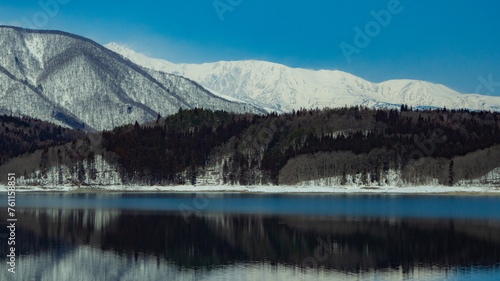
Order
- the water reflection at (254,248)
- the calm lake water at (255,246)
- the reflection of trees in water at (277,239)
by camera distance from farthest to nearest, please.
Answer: the reflection of trees in water at (277,239) → the water reflection at (254,248) → the calm lake water at (255,246)

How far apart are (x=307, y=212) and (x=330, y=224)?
2242 cm

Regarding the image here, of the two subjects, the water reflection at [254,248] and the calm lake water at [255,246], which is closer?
the calm lake water at [255,246]

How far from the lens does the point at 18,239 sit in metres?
73.3

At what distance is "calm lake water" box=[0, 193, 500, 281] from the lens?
180 ft

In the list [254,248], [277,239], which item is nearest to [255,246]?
[254,248]

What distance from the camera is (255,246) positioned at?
6925 centimetres

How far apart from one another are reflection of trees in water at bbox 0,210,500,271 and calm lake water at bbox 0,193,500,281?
111mm

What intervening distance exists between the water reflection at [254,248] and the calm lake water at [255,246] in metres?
0.10

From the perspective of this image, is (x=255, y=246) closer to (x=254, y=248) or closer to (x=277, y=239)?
(x=254, y=248)

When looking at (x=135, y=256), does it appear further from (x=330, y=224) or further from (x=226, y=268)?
(x=330, y=224)

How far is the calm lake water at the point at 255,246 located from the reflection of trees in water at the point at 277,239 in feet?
0.36

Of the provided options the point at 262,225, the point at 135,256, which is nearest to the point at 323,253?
the point at 135,256

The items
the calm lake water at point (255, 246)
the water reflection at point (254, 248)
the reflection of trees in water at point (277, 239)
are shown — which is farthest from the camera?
the reflection of trees in water at point (277, 239)

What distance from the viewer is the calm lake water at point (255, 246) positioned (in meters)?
54.8
